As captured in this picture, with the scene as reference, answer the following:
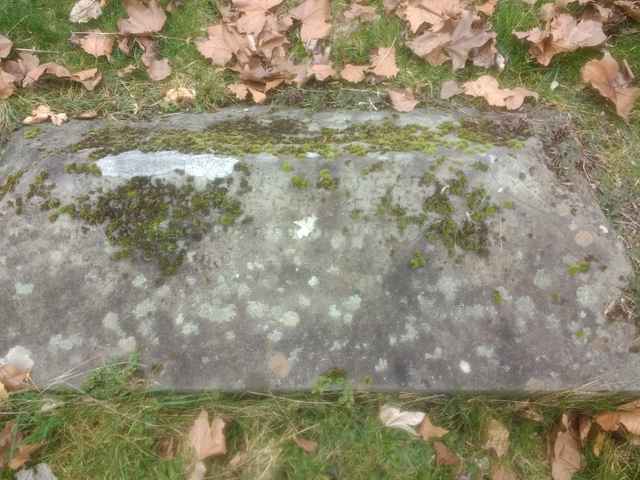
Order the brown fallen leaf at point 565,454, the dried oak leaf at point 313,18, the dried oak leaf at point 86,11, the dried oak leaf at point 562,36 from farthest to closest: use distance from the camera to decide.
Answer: the dried oak leaf at point 86,11
the dried oak leaf at point 313,18
the dried oak leaf at point 562,36
the brown fallen leaf at point 565,454

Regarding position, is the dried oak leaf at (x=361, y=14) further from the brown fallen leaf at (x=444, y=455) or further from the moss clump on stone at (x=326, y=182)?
the brown fallen leaf at (x=444, y=455)

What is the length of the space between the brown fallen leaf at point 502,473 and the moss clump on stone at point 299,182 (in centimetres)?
133

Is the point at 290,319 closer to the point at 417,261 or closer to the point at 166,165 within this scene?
the point at 417,261

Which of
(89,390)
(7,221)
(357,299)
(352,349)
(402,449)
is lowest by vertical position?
(402,449)

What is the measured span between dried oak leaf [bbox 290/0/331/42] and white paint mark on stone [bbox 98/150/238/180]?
1.13 metres

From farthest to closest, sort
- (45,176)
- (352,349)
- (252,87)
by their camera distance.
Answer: (252,87)
(45,176)
(352,349)

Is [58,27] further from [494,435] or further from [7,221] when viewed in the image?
[494,435]

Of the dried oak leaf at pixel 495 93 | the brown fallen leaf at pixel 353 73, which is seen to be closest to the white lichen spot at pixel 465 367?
the dried oak leaf at pixel 495 93

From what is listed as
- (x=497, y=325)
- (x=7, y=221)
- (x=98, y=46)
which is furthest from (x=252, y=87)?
(x=497, y=325)

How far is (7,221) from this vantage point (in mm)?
1918

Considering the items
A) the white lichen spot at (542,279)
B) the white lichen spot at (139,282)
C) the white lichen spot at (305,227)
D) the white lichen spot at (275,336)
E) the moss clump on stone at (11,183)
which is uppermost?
the moss clump on stone at (11,183)

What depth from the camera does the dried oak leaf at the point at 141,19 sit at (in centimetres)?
274

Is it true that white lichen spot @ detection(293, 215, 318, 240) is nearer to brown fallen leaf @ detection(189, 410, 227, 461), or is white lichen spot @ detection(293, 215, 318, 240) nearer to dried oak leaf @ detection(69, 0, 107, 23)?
brown fallen leaf @ detection(189, 410, 227, 461)

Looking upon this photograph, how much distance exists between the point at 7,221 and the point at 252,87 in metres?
1.28
